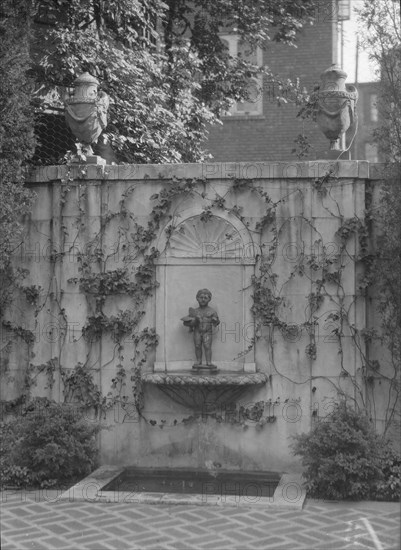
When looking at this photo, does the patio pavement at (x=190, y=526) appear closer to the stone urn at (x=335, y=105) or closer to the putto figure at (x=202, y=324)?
the putto figure at (x=202, y=324)

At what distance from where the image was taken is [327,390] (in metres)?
7.62

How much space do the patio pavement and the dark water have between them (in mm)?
578

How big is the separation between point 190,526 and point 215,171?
3.61 metres

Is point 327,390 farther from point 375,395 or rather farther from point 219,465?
point 219,465

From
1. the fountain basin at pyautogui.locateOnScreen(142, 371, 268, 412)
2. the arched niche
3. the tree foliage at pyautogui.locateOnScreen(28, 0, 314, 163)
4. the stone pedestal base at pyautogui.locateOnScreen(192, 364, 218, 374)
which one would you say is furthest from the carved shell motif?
the tree foliage at pyautogui.locateOnScreen(28, 0, 314, 163)

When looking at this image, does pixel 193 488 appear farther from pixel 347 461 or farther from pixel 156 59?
pixel 156 59

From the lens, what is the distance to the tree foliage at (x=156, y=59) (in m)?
10.6

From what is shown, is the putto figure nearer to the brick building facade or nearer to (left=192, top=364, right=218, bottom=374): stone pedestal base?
(left=192, top=364, right=218, bottom=374): stone pedestal base

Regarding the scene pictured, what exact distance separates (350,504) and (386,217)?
8.84 ft

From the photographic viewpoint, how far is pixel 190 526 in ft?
19.4

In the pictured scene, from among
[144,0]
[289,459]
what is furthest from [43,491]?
[144,0]

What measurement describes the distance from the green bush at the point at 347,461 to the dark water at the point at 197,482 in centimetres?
55

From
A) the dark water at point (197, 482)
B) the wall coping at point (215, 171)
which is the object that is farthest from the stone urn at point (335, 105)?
the dark water at point (197, 482)

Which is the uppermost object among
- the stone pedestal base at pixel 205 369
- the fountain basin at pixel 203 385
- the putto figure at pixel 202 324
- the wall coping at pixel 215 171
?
the wall coping at pixel 215 171
